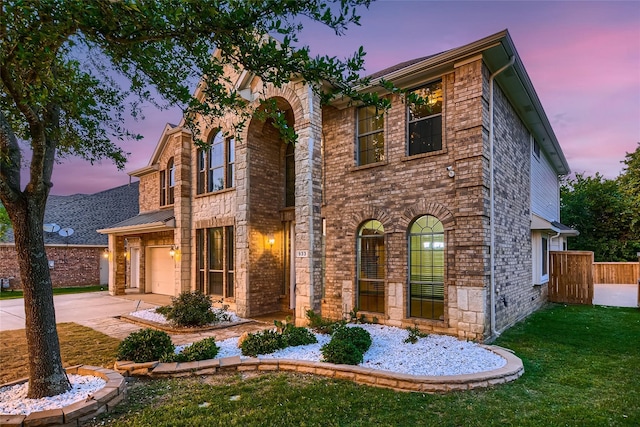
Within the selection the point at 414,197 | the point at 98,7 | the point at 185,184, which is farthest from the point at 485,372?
the point at 185,184

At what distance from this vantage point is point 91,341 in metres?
7.59

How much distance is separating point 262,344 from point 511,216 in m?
6.89

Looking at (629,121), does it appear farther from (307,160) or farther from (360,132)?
(307,160)

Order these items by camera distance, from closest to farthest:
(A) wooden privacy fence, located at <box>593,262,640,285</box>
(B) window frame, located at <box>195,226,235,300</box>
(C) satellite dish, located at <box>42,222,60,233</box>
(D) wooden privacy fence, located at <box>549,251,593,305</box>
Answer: (B) window frame, located at <box>195,226,235,300</box>
(D) wooden privacy fence, located at <box>549,251,593,305</box>
(A) wooden privacy fence, located at <box>593,262,640,285</box>
(C) satellite dish, located at <box>42,222,60,233</box>

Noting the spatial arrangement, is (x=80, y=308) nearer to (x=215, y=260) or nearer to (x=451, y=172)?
(x=215, y=260)

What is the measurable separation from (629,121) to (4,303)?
3438 centimetres

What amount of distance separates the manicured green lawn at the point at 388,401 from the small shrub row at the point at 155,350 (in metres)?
0.54

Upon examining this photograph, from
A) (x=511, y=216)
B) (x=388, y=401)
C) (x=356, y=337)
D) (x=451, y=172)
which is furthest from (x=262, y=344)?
(x=511, y=216)

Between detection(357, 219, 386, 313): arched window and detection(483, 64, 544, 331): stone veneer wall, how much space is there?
2552 mm

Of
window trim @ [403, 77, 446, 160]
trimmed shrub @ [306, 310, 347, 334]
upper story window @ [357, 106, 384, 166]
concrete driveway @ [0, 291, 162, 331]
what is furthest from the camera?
concrete driveway @ [0, 291, 162, 331]

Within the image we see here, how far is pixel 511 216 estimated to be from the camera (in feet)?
28.9

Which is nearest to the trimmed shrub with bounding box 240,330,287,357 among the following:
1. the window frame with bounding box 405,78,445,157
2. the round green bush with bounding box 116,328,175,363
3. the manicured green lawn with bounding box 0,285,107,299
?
the round green bush with bounding box 116,328,175,363

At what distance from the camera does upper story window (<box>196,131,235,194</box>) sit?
1155cm

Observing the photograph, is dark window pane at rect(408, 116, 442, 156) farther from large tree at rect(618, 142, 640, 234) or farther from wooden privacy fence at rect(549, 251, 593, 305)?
large tree at rect(618, 142, 640, 234)
